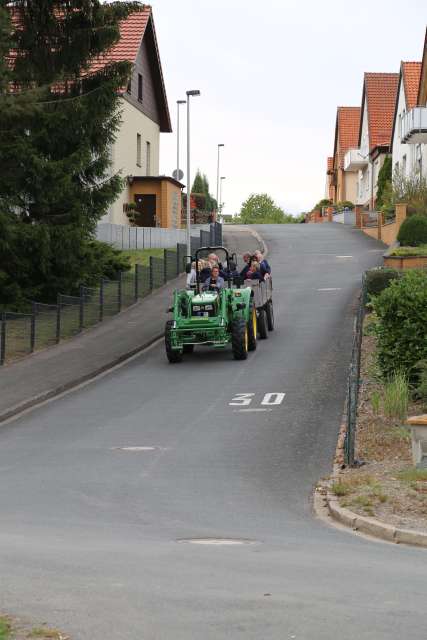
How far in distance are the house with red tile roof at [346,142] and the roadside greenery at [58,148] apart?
64845 millimetres

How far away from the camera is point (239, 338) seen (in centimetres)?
2369

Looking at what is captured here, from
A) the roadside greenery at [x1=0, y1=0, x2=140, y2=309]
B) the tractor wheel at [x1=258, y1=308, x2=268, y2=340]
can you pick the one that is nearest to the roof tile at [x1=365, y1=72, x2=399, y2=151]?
the roadside greenery at [x1=0, y1=0, x2=140, y2=309]

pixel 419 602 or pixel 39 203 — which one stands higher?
pixel 39 203

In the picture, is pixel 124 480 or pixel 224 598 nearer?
pixel 224 598

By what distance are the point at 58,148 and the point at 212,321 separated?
10191 mm

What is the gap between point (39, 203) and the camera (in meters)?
31.3

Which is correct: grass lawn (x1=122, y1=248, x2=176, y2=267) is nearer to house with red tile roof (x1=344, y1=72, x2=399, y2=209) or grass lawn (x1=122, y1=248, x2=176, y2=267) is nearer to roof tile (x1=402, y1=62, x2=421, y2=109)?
roof tile (x1=402, y1=62, x2=421, y2=109)

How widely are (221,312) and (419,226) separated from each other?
18.9 meters

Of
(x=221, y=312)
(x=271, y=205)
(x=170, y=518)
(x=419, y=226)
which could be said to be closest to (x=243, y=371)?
(x=221, y=312)

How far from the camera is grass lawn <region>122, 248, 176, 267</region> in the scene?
4403 cm

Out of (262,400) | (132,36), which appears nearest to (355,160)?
(132,36)

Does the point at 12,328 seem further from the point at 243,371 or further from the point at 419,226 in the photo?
the point at 419,226

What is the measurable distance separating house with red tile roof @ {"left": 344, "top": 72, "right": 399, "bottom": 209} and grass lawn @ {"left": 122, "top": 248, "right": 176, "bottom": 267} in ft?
97.7

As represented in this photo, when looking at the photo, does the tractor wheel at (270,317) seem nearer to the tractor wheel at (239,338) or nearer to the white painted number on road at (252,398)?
the tractor wheel at (239,338)
